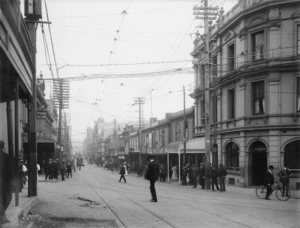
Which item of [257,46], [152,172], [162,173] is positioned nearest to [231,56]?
[257,46]

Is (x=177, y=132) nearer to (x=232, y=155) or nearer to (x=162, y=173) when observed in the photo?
(x=162, y=173)

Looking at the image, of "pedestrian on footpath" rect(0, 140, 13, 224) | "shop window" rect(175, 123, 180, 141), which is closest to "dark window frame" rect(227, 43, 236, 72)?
"shop window" rect(175, 123, 180, 141)

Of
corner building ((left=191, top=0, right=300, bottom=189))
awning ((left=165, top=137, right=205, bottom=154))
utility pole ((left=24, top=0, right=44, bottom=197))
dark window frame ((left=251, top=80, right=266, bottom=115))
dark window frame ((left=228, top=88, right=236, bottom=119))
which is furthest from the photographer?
awning ((left=165, top=137, right=205, bottom=154))

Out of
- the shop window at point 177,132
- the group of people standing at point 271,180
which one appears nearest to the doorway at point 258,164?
the group of people standing at point 271,180

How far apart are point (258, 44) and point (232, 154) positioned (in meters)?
8.48

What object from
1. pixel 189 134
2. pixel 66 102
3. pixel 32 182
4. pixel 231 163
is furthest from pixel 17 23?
pixel 66 102

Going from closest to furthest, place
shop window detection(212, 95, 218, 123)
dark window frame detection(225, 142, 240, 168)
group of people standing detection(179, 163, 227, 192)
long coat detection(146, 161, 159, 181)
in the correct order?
1. long coat detection(146, 161, 159, 181)
2. group of people standing detection(179, 163, 227, 192)
3. dark window frame detection(225, 142, 240, 168)
4. shop window detection(212, 95, 218, 123)

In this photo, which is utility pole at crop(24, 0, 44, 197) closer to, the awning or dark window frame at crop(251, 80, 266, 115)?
dark window frame at crop(251, 80, 266, 115)

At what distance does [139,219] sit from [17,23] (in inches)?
232

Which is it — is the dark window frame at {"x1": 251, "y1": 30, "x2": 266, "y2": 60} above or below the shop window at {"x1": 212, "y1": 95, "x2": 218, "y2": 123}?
above

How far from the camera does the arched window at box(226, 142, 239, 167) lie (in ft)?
98.4

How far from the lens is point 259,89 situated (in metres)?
27.2

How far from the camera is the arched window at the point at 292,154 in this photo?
83.6ft

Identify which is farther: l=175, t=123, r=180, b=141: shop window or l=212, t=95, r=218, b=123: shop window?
l=175, t=123, r=180, b=141: shop window
